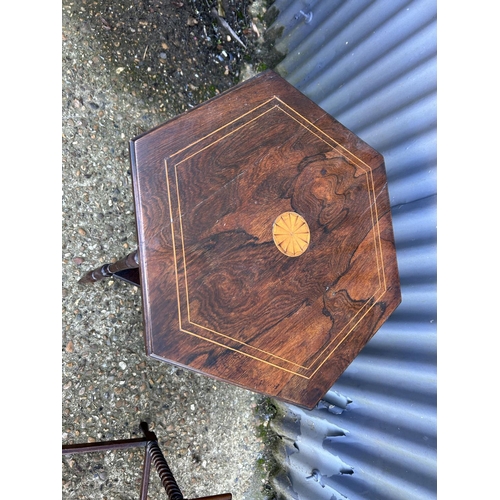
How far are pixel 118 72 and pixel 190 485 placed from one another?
204 centimetres

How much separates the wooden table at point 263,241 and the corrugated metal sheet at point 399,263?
0.29m

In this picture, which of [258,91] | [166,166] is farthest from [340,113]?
[166,166]

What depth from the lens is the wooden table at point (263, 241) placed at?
1.14 m

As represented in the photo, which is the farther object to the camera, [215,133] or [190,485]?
[190,485]

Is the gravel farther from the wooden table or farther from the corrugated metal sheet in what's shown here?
the wooden table

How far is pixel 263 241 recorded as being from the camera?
1284mm

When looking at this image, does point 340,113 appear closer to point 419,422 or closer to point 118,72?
point 118,72

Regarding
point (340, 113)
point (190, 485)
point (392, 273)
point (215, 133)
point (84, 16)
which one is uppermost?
point (84, 16)

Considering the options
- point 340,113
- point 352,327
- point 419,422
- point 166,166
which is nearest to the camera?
point 166,166

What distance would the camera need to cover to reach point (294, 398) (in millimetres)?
1315

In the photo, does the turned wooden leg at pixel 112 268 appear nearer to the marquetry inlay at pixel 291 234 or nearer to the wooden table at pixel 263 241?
the wooden table at pixel 263 241

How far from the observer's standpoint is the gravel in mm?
1936

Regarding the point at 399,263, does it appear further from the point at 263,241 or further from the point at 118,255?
the point at 118,255

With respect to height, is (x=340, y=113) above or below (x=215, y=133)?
above
